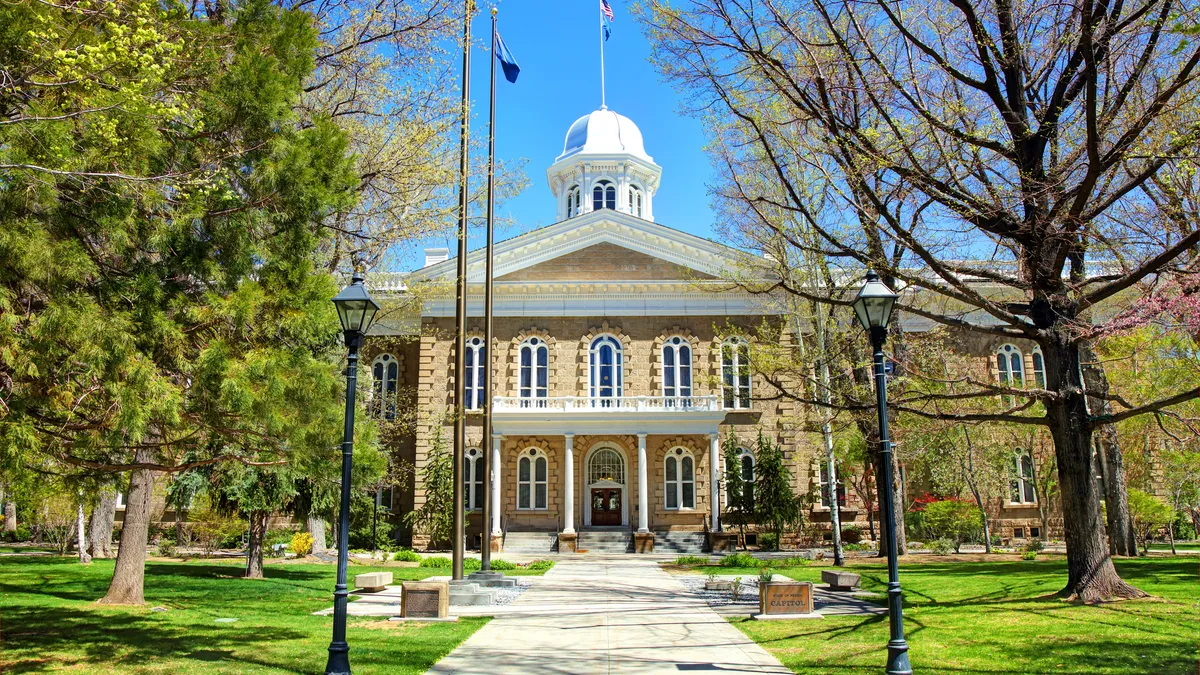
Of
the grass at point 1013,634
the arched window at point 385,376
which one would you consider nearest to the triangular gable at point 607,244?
the arched window at point 385,376

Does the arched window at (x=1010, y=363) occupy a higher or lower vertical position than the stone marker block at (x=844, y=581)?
higher

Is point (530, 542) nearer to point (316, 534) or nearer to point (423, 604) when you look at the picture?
point (316, 534)

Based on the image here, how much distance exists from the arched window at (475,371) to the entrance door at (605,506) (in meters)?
6.41

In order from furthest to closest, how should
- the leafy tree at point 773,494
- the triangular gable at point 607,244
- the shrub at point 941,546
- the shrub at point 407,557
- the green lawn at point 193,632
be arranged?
the triangular gable at point 607,244
the leafy tree at point 773,494
the shrub at point 407,557
the shrub at point 941,546
the green lawn at point 193,632

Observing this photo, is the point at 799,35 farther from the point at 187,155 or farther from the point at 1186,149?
the point at 187,155

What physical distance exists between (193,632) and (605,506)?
83.9 feet

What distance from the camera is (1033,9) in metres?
13.1

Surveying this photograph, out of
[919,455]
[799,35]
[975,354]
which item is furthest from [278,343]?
[975,354]

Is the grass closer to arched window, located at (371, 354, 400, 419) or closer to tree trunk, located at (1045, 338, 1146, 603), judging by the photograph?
tree trunk, located at (1045, 338, 1146, 603)

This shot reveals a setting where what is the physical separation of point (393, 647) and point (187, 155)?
6.54m

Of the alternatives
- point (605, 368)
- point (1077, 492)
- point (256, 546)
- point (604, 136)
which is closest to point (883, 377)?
point (1077, 492)

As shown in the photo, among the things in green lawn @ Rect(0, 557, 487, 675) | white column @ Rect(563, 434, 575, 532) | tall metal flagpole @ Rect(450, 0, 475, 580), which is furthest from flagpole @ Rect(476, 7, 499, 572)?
white column @ Rect(563, 434, 575, 532)

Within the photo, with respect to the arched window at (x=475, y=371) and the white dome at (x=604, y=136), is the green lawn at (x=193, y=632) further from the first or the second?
the white dome at (x=604, y=136)

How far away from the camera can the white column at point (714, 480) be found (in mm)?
33812
